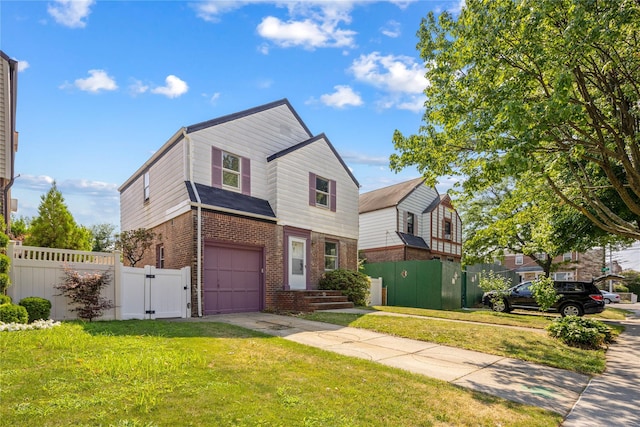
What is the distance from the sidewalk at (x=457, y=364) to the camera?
494 centimetres

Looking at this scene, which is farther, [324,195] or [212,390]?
[324,195]

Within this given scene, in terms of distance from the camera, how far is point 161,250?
14047mm

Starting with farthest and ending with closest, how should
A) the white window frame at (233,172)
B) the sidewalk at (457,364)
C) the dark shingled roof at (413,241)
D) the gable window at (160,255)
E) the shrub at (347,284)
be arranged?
the dark shingled roof at (413,241)
the shrub at (347,284)
the gable window at (160,255)
the white window frame at (233,172)
the sidewalk at (457,364)

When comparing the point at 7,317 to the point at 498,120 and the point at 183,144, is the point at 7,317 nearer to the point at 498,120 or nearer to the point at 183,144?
the point at 183,144

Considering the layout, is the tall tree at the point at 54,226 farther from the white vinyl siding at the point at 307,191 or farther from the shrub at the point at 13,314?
the shrub at the point at 13,314

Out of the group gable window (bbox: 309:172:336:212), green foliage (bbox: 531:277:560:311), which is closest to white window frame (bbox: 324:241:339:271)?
gable window (bbox: 309:172:336:212)

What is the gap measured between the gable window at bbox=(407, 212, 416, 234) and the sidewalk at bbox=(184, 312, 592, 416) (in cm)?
1547

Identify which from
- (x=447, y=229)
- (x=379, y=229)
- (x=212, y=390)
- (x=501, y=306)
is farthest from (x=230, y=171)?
(x=447, y=229)

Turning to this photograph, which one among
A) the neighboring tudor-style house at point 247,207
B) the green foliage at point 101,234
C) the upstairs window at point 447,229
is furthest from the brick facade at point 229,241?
the green foliage at point 101,234

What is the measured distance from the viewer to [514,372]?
602 centimetres

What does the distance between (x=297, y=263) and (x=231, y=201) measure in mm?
3825

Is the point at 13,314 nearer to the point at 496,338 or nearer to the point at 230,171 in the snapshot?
the point at 230,171

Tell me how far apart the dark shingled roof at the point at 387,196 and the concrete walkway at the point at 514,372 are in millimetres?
15203

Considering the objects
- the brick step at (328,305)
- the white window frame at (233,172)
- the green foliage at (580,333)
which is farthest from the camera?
the white window frame at (233,172)
